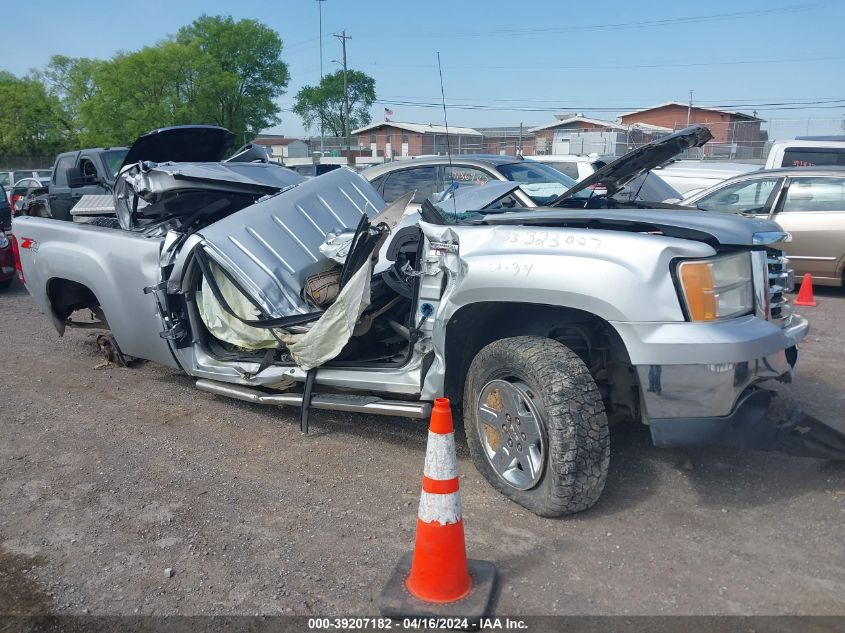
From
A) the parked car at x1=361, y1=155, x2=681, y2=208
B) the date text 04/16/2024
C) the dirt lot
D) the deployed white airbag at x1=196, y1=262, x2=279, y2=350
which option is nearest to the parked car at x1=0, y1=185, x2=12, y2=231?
the parked car at x1=361, y1=155, x2=681, y2=208

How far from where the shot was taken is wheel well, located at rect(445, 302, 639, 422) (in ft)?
11.6

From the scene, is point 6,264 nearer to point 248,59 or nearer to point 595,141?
point 595,141

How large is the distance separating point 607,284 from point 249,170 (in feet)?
11.5

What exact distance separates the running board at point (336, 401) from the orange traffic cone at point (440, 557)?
0.96 metres

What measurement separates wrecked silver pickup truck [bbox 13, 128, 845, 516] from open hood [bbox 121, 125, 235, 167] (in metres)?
0.61

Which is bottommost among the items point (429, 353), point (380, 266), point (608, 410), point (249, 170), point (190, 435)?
point (190, 435)

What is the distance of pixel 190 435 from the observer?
4734mm

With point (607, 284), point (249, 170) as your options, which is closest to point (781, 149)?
point (249, 170)

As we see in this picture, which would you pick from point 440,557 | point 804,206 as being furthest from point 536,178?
point 440,557

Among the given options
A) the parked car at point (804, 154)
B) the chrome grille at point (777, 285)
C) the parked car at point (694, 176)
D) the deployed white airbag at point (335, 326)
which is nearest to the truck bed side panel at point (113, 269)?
the deployed white airbag at point (335, 326)

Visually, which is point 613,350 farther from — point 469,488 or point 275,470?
point 275,470

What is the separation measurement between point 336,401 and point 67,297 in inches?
123

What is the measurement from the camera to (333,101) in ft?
252

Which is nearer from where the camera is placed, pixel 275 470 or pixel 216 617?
pixel 216 617
